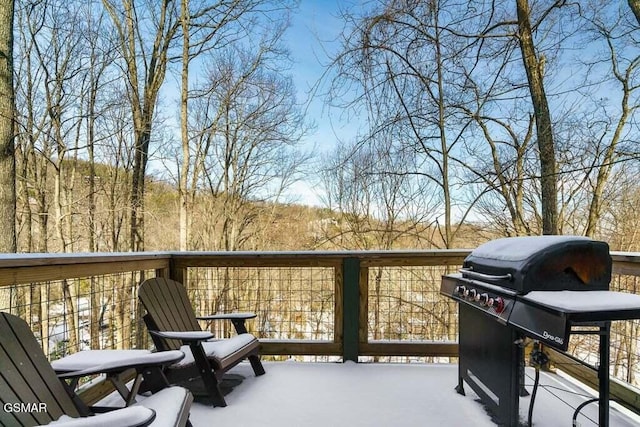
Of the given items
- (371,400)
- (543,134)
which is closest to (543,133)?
(543,134)

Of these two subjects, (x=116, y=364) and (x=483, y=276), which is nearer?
(x=116, y=364)

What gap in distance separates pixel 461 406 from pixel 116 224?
878 centimetres

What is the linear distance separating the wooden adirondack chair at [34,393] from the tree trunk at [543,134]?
14.5 feet

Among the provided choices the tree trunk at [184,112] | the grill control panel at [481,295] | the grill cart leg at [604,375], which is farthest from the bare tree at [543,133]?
the tree trunk at [184,112]

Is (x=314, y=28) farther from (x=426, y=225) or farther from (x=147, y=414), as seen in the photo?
(x=426, y=225)

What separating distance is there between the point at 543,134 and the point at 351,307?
334 cm

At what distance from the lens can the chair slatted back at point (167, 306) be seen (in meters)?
2.47

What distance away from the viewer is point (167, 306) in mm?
2674

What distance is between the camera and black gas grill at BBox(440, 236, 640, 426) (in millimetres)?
1515

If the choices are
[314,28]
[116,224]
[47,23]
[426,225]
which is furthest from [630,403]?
[47,23]

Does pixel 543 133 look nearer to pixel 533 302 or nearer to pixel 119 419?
pixel 533 302

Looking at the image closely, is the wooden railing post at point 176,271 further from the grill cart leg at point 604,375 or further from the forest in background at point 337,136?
the grill cart leg at point 604,375

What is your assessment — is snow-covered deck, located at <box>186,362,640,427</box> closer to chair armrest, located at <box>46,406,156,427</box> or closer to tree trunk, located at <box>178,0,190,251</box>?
chair armrest, located at <box>46,406,156,427</box>

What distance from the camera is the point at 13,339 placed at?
1541 millimetres
